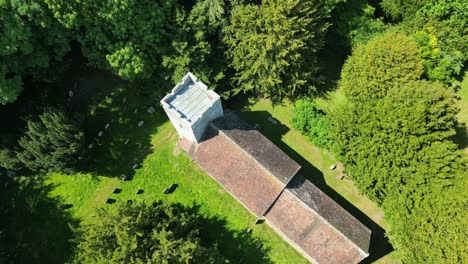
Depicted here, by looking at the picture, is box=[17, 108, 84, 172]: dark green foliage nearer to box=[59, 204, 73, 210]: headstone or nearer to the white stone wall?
box=[59, 204, 73, 210]: headstone

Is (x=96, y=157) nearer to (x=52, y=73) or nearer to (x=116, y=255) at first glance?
(x=52, y=73)

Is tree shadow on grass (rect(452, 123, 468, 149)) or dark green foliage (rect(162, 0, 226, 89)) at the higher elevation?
dark green foliage (rect(162, 0, 226, 89))

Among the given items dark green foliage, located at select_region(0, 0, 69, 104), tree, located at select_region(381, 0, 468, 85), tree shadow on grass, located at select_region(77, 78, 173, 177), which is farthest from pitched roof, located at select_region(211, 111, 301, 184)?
tree, located at select_region(381, 0, 468, 85)

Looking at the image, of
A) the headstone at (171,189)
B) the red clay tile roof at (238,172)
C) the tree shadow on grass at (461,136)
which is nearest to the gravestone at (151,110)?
the headstone at (171,189)

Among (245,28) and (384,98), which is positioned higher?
(245,28)

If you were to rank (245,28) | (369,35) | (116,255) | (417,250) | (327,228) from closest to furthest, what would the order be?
(116,255) < (417,250) < (327,228) < (245,28) < (369,35)

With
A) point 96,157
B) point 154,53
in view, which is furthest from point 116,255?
point 154,53

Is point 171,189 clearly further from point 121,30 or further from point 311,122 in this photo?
point 121,30

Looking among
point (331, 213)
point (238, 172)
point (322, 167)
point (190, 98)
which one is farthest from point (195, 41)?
point (331, 213)
